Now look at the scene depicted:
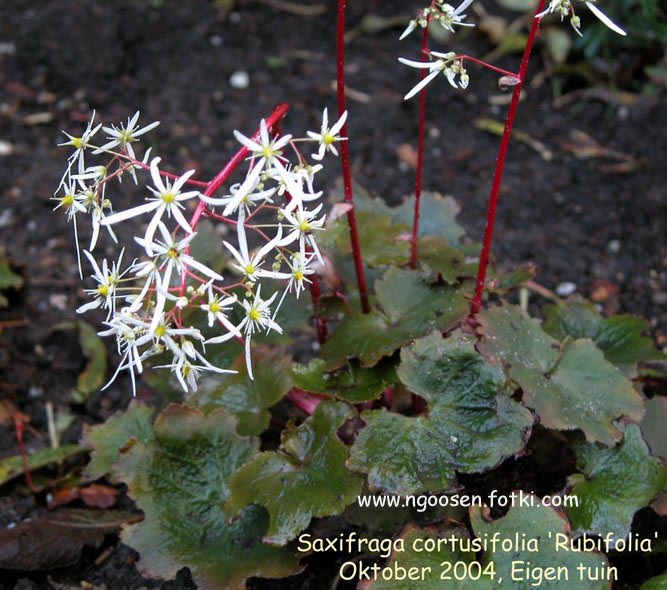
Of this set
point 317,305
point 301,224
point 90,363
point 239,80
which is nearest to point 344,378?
point 317,305

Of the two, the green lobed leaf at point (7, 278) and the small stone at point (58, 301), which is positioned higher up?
the green lobed leaf at point (7, 278)

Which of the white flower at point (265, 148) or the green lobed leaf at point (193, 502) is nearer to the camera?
the white flower at point (265, 148)

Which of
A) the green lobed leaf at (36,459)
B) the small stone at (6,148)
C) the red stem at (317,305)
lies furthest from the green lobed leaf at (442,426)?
the small stone at (6,148)

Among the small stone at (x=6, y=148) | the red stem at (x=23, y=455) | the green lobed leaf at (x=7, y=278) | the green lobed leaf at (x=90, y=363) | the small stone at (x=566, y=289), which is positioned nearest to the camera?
the red stem at (x=23, y=455)

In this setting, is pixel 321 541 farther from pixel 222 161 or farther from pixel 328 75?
pixel 328 75

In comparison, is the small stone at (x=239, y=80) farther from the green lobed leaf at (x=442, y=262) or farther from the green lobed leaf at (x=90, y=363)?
the green lobed leaf at (x=442, y=262)

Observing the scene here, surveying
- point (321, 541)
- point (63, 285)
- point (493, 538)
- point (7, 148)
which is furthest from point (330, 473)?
point (7, 148)
